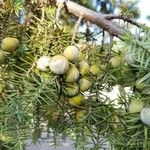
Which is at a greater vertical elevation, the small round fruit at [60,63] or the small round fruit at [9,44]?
the small round fruit at [9,44]

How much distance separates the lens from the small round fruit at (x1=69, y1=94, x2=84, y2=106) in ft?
1.94

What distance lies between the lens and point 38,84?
57cm

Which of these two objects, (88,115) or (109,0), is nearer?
(88,115)

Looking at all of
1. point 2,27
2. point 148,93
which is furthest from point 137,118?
point 2,27

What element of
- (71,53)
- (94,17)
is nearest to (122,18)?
(94,17)

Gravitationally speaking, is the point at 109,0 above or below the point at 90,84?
above

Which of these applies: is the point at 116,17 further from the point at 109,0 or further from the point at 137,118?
the point at 109,0

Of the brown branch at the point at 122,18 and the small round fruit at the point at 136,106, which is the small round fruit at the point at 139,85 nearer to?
the small round fruit at the point at 136,106

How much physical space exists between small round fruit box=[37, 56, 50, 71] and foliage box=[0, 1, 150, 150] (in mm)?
13

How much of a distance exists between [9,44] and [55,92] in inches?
3.8

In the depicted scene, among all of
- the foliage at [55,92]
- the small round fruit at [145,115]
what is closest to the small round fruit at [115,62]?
the foliage at [55,92]

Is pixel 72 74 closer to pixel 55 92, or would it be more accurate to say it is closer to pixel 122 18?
pixel 55 92

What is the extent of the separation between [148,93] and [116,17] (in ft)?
0.76

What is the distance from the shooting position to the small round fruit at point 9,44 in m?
0.58
